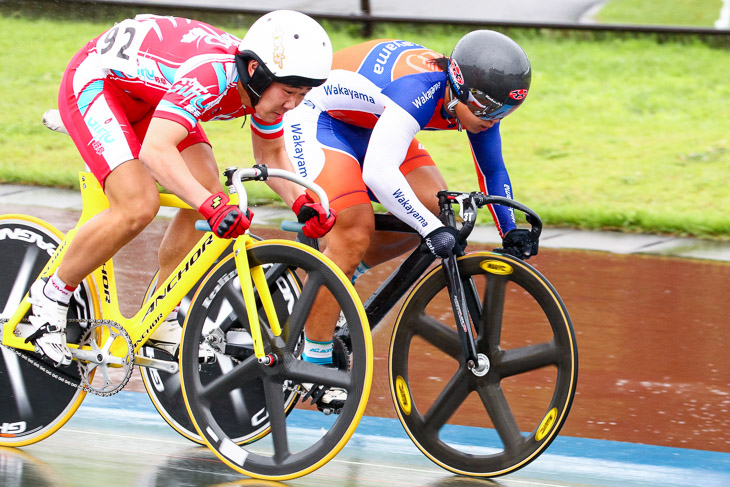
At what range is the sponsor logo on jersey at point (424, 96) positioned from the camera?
416cm

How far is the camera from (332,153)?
4.52m

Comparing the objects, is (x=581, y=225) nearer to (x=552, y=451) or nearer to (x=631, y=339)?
(x=631, y=339)

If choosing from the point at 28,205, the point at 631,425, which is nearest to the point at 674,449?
the point at 631,425

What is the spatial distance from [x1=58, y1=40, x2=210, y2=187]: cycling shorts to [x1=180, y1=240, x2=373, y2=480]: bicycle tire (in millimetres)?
563

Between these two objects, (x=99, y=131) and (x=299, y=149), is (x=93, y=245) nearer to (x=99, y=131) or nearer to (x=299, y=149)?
(x=99, y=131)

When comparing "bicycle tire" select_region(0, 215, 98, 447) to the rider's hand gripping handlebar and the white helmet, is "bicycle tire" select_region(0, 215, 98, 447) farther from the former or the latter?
the white helmet

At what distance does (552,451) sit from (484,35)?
1707 mm

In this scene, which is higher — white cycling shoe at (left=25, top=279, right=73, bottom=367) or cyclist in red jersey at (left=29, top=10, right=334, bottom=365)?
cyclist in red jersey at (left=29, top=10, right=334, bottom=365)

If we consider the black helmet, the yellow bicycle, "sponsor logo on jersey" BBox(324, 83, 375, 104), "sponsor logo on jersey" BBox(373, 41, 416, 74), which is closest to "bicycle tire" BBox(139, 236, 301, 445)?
the yellow bicycle

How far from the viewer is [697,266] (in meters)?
7.02

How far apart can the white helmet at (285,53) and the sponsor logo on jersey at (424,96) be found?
480mm

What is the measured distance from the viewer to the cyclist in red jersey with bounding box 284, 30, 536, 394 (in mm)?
4043

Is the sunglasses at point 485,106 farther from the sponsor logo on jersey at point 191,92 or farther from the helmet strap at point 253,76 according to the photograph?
the sponsor logo on jersey at point 191,92

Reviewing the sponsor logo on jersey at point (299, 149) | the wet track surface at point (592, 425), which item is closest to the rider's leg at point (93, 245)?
the wet track surface at point (592, 425)
